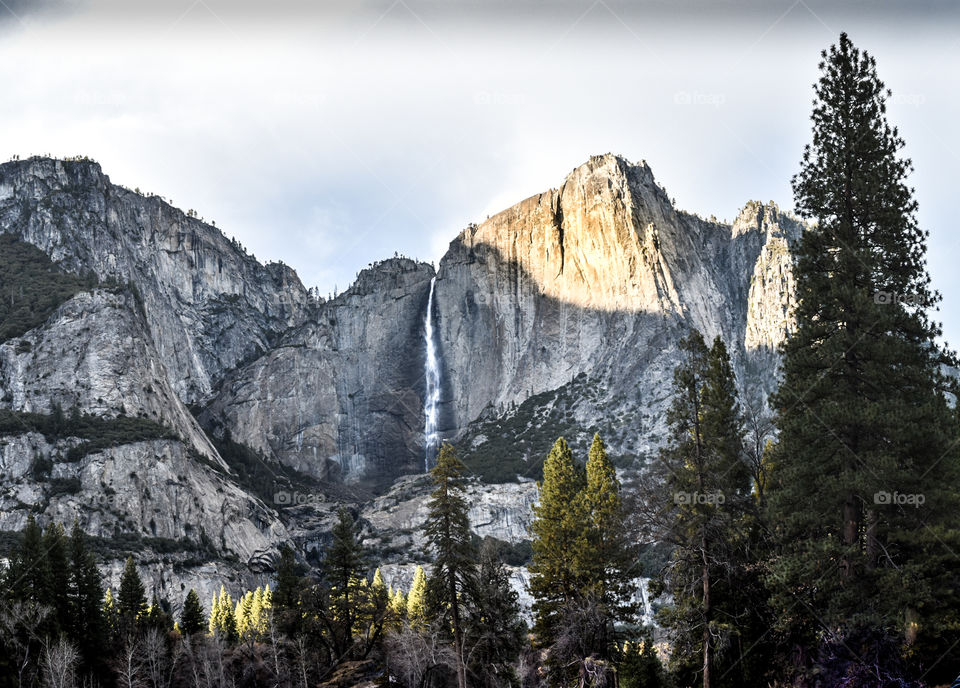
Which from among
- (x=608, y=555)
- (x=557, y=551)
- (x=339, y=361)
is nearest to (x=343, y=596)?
(x=557, y=551)

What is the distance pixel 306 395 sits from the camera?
566ft

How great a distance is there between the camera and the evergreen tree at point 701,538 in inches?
1229

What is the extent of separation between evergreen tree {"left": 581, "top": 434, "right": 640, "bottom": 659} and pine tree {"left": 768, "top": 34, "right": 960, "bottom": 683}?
9.34 metres

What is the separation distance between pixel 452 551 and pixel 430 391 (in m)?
133

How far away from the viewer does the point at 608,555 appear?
40.1 m

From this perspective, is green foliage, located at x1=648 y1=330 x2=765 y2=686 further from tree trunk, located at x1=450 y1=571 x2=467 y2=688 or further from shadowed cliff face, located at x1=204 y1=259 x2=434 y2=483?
shadowed cliff face, located at x1=204 y1=259 x2=434 y2=483

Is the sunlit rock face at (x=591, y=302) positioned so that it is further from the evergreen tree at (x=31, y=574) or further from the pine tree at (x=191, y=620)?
the evergreen tree at (x=31, y=574)

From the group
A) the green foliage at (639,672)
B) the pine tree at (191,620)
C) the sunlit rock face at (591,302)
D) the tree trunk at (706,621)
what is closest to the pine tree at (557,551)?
the green foliage at (639,672)

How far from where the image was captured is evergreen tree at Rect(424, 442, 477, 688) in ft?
129

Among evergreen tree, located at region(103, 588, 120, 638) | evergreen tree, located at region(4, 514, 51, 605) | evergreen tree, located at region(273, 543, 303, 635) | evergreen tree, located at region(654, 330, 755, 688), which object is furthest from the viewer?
evergreen tree, located at region(103, 588, 120, 638)

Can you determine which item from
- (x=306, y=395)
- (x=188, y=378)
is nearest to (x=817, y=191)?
(x=306, y=395)

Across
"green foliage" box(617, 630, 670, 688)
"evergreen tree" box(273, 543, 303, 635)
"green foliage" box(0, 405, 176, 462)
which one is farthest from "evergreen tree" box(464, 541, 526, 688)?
"green foliage" box(0, 405, 176, 462)

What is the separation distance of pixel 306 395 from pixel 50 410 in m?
62.1

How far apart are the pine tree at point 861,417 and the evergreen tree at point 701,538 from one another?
197cm
